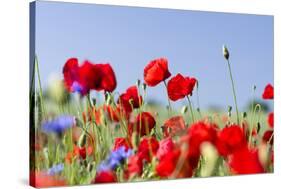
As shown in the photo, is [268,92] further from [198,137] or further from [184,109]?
[198,137]

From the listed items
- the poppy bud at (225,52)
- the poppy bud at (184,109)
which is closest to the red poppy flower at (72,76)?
the poppy bud at (184,109)

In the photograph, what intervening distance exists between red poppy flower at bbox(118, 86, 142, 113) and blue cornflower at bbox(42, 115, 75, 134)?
1.39 feet

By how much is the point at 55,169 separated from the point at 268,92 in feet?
6.47

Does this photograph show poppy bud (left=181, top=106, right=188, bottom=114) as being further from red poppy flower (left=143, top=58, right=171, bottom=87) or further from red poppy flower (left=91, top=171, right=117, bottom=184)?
red poppy flower (left=91, top=171, right=117, bottom=184)

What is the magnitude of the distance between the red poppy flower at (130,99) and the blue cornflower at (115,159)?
1.02 ft

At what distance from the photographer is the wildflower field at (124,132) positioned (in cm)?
566

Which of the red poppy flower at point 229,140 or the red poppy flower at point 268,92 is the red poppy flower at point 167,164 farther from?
the red poppy flower at point 268,92

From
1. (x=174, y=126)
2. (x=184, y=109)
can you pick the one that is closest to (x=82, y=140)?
(x=174, y=126)

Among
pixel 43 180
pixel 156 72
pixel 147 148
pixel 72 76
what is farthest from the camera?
pixel 156 72

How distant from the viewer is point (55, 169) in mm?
5676

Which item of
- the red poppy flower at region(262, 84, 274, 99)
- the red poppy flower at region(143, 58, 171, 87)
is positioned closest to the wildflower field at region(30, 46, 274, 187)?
the red poppy flower at region(143, 58, 171, 87)

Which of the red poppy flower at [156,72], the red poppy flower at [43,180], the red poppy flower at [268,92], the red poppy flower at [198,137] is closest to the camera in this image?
the red poppy flower at [43,180]

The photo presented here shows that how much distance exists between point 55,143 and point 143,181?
76 centimetres

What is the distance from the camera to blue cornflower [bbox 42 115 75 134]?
5645 millimetres
